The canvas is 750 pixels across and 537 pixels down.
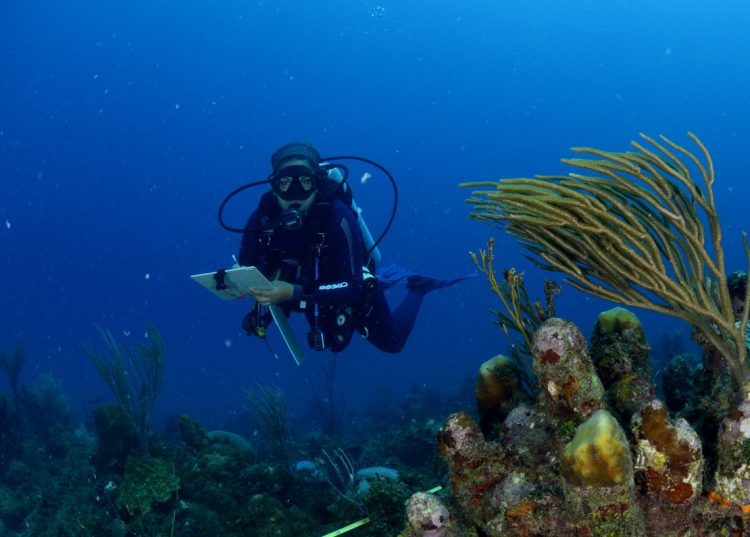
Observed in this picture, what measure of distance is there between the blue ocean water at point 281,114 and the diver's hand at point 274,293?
296 ft

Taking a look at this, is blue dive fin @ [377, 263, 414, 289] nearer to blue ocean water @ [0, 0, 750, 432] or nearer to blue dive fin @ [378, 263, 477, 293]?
blue dive fin @ [378, 263, 477, 293]

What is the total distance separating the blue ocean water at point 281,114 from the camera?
117 metres

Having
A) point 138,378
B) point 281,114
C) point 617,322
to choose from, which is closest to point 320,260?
point 138,378

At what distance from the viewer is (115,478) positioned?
8.25 meters

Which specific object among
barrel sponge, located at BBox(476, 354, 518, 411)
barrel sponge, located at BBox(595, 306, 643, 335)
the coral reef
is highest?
barrel sponge, located at BBox(595, 306, 643, 335)


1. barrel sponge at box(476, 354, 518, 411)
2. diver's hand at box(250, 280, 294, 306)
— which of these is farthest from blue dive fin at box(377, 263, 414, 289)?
barrel sponge at box(476, 354, 518, 411)

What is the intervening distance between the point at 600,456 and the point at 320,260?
628 centimetres

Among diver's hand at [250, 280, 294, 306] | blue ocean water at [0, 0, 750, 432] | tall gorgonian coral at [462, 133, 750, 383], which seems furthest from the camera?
blue ocean water at [0, 0, 750, 432]

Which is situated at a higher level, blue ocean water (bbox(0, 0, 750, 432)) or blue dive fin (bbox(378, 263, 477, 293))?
blue ocean water (bbox(0, 0, 750, 432))

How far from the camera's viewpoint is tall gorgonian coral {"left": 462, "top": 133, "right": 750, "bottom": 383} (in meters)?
2.86

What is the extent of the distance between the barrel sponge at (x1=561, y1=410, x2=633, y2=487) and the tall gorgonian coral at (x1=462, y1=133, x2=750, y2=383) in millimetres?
1003

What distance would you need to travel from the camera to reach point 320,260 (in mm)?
8227

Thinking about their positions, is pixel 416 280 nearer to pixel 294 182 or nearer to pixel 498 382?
pixel 294 182

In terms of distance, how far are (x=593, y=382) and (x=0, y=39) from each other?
9243 cm
